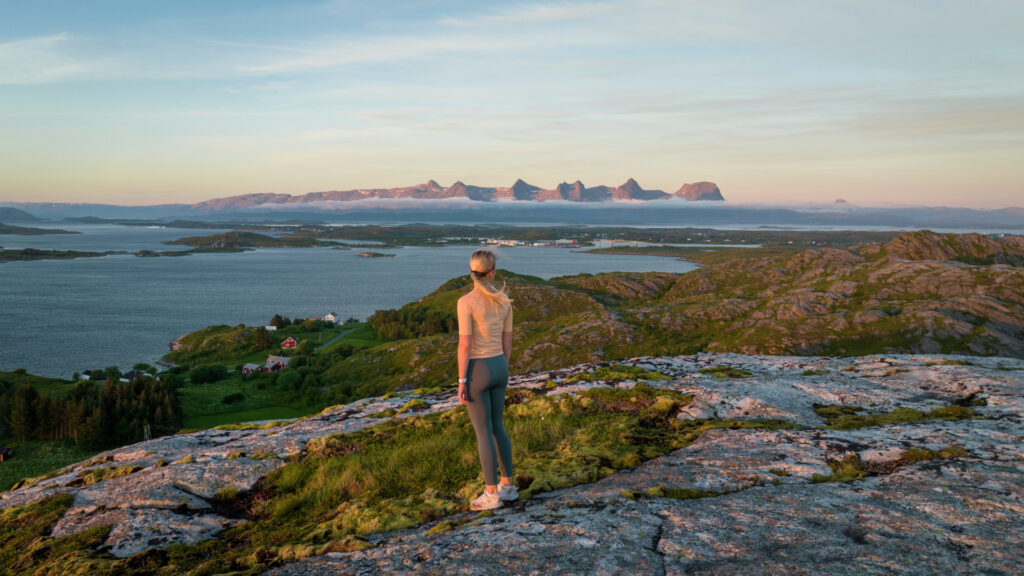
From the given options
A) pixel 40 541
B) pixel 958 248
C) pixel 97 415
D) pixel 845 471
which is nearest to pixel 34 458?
pixel 97 415

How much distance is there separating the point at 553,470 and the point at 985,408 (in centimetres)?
1142

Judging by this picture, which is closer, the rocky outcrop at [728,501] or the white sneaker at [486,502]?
the rocky outcrop at [728,501]

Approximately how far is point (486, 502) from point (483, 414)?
152 cm

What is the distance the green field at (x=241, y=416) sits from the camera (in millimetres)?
73688

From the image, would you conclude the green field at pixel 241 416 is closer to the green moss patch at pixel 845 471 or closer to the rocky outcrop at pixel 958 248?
the green moss patch at pixel 845 471

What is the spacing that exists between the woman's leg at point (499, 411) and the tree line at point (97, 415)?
8202cm

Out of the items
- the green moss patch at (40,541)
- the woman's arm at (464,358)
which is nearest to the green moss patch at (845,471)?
the woman's arm at (464,358)

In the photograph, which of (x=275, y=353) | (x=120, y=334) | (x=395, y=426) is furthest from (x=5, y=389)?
(x=395, y=426)

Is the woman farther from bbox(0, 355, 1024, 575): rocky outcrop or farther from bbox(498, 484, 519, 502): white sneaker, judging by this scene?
bbox(0, 355, 1024, 575): rocky outcrop

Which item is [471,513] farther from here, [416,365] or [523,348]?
[416,365]

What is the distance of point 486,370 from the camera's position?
8852 mm

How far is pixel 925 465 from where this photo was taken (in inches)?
353

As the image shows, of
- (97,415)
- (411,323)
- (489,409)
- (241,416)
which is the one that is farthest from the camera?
(411,323)

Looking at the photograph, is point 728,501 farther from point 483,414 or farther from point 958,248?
point 958,248
